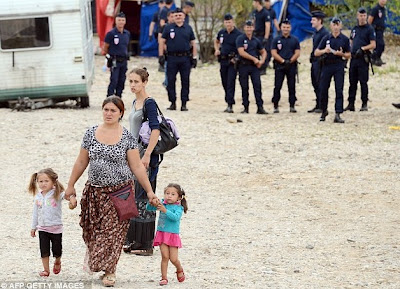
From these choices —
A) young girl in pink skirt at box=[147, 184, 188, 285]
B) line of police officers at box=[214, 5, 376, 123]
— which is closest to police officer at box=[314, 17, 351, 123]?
line of police officers at box=[214, 5, 376, 123]

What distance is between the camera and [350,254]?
361 inches

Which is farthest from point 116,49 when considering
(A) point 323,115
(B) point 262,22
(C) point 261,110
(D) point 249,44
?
(B) point 262,22

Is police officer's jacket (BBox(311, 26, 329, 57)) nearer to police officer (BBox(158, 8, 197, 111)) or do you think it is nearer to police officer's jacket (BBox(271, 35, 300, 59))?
police officer's jacket (BBox(271, 35, 300, 59))

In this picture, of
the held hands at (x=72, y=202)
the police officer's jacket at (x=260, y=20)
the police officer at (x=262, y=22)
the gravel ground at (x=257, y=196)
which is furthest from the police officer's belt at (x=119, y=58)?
the held hands at (x=72, y=202)

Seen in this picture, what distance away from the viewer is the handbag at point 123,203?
7.72 metres

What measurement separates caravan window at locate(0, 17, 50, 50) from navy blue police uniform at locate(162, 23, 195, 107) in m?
2.21

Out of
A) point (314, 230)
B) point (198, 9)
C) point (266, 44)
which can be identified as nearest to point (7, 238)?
point (314, 230)

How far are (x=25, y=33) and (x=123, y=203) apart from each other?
11.3m

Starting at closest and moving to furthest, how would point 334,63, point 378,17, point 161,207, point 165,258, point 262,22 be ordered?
point 161,207 < point 165,258 < point 334,63 < point 262,22 < point 378,17

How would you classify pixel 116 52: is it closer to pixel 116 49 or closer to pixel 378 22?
pixel 116 49

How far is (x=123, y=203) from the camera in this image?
7730 mm

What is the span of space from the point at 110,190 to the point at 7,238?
2.31m

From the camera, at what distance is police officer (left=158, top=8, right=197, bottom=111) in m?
18.3

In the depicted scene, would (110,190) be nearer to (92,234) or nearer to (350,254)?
(92,234)
